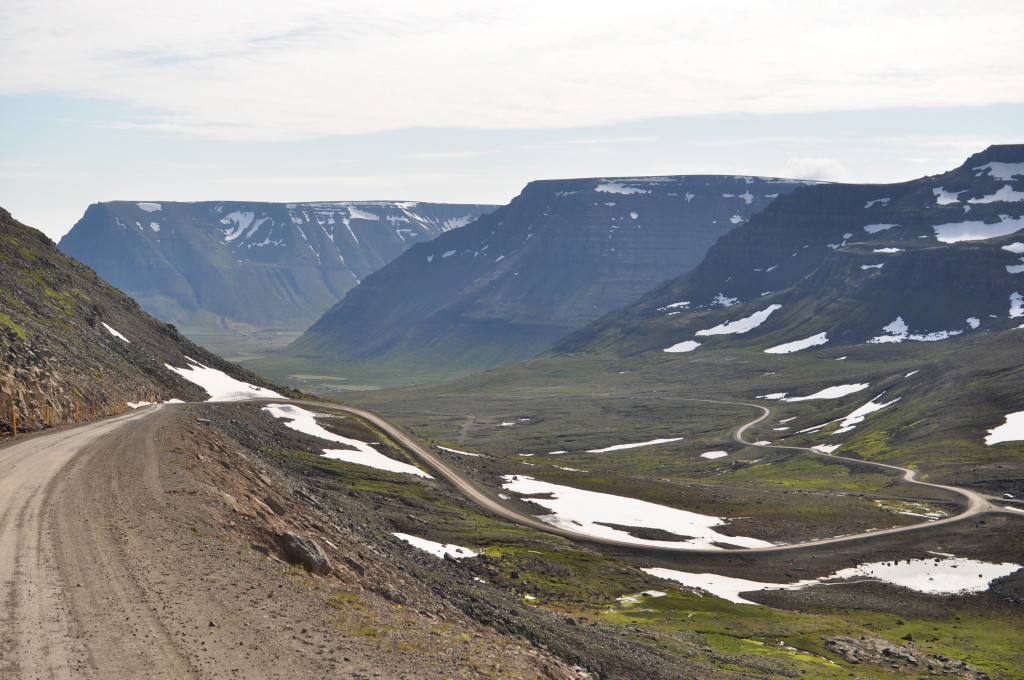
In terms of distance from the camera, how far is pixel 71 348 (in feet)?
250

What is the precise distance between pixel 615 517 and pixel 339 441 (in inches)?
1161

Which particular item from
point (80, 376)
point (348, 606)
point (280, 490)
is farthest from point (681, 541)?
point (348, 606)

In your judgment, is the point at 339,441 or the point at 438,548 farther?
the point at 339,441

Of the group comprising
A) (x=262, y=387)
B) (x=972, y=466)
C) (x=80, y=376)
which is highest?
(x=80, y=376)

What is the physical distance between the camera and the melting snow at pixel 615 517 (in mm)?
83688

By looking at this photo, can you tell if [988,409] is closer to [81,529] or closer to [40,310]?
[40,310]

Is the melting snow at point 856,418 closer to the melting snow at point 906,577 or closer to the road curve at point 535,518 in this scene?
the road curve at point 535,518

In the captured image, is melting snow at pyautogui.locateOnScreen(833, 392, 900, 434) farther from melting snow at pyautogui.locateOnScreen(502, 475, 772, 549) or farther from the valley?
melting snow at pyautogui.locateOnScreen(502, 475, 772, 549)

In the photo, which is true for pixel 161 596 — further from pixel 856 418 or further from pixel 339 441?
pixel 856 418

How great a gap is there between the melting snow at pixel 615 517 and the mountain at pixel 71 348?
39.4 metres

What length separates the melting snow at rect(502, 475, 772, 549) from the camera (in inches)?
3295

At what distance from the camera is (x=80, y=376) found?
222 feet

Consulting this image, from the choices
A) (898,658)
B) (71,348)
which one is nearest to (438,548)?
(898,658)

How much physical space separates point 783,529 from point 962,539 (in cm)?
1632
